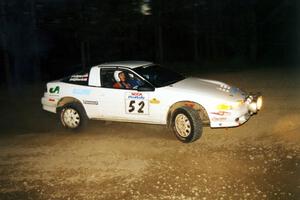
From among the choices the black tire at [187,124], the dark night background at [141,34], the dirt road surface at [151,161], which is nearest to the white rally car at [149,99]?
the black tire at [187,124]

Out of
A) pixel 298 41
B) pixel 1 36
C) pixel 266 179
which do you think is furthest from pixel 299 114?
pixel 298 41

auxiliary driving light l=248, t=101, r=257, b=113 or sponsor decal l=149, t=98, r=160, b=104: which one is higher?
sponsor decal l=149, t=98, r=160, b=104

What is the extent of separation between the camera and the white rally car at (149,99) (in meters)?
8.01

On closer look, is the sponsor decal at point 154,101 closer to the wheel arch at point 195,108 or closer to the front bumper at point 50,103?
the wheel arch at point 195,108

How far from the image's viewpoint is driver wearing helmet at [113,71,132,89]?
8984 millimetres

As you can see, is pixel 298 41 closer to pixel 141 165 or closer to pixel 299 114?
pixel 299 114

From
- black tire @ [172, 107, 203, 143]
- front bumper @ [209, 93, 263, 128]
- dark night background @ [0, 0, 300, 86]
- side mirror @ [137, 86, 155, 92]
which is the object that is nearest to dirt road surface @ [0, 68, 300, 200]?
black tire @ [172, 107, 203, 143]

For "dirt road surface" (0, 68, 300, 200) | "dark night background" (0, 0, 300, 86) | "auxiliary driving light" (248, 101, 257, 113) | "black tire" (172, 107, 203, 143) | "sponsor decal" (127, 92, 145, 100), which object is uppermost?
"dark night background" (0, 0, 300, 86)

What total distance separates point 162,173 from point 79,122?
3642 mm

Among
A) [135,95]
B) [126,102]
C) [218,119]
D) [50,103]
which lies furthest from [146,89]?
[50,103]

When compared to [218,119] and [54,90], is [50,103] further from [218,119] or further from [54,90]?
[218,119]

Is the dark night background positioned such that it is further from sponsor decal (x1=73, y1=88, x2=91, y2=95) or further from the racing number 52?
the racing number 52

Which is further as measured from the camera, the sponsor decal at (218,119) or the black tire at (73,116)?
the black tire at (73,116)

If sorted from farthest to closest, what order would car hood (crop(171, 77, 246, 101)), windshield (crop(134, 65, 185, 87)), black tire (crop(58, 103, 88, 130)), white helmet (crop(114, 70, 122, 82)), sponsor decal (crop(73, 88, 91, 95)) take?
black tire (crop(58, 103, 88, 130)), sponsor decal (crop(73, 88, 91, 95)), white helmet (crop(114, 70, 122, 82)), windshield (crop(134, 65, 185, 87)), car hood (crop(171, 77, 246, 101))
